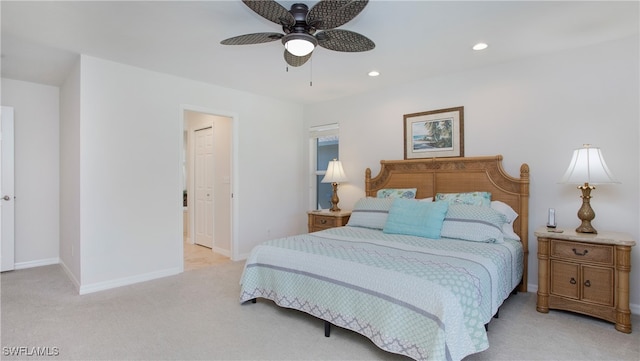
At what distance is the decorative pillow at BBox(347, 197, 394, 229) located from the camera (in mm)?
3548

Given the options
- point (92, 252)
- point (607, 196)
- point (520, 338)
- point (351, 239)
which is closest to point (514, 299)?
point (520, 338)

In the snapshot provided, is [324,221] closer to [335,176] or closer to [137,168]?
[335,176]

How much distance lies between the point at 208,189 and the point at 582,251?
15.9ft

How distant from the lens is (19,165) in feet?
14.1

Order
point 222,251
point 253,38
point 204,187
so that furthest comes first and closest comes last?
point 204,187 → point 222,251 → point 253,38

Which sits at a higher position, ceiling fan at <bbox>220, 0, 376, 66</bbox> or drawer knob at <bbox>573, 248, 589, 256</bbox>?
ceiling fan at <bbox>220, 0, 376, 66</bbox>

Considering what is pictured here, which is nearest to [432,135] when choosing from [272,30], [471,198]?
[471,198]

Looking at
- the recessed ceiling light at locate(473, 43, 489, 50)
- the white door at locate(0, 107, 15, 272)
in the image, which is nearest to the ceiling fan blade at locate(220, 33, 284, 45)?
the recessed ceiling light at locate(473, 43, 489, 50)

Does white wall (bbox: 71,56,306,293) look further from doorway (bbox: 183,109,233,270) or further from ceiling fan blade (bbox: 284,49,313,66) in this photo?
ceiling fan blade (bbox: 284,49,313,66)

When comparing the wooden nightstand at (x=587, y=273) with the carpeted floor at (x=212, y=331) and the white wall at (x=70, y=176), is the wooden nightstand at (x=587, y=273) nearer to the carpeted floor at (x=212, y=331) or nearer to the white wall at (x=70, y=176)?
the carpeted floor at (x=212, y=331)

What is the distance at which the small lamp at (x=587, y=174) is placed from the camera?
2711 millimetres

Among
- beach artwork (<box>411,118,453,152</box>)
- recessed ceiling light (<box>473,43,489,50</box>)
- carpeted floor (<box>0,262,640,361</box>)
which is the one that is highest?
recessed ceiling light (<box>473,43,489,50</box>)

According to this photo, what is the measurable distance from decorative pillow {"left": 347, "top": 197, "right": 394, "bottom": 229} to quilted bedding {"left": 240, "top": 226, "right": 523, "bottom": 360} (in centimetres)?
49

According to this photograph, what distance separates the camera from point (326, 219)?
4410 mm
